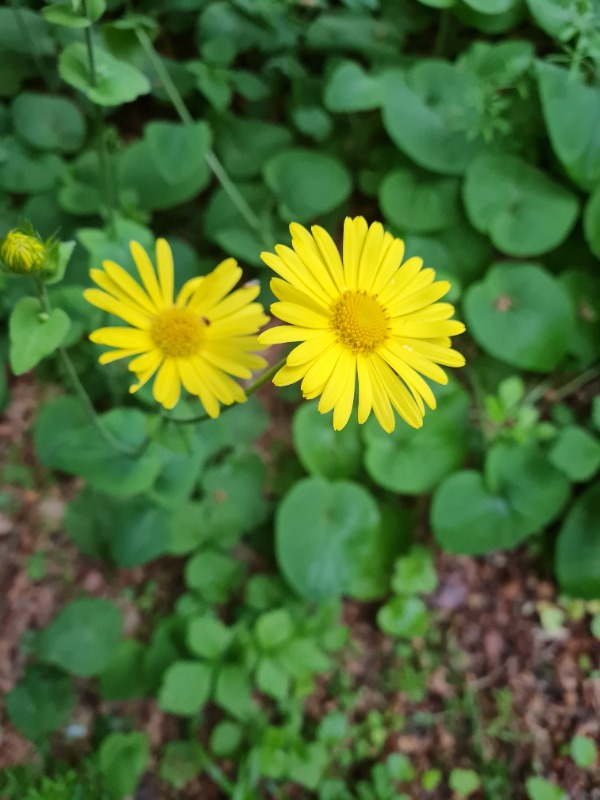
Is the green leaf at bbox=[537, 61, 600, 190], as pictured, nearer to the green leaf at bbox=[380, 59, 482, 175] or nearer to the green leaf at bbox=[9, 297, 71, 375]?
the green leaf at bbox=[380, 59, 482, 175]

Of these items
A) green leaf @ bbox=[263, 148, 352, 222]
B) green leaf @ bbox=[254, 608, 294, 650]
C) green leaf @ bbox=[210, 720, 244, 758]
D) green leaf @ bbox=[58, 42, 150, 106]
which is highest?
green leaf @ bbox=[58, 42, 150, 106]

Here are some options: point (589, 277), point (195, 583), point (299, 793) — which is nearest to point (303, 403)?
point (195, 583)

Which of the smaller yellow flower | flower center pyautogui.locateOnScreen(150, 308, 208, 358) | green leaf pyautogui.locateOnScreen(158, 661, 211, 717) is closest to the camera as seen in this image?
the smaller yellow flower

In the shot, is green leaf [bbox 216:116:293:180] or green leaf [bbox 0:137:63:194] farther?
green leaf [bbox 216:116:293:180]

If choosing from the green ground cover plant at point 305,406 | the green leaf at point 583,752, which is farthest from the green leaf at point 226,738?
the green leaf at point 583,752

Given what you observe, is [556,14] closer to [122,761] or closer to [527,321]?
[527,321]

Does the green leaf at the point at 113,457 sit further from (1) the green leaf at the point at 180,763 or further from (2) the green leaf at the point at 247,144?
(2) the green leaf at the point at 247,144

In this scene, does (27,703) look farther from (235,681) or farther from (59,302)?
(59,302)

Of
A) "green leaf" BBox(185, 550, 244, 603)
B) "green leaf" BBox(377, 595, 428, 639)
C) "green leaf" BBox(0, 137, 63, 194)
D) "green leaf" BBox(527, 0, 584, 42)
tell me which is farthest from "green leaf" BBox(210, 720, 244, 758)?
"green leaf" BBox(527, 0, 584, 42)
